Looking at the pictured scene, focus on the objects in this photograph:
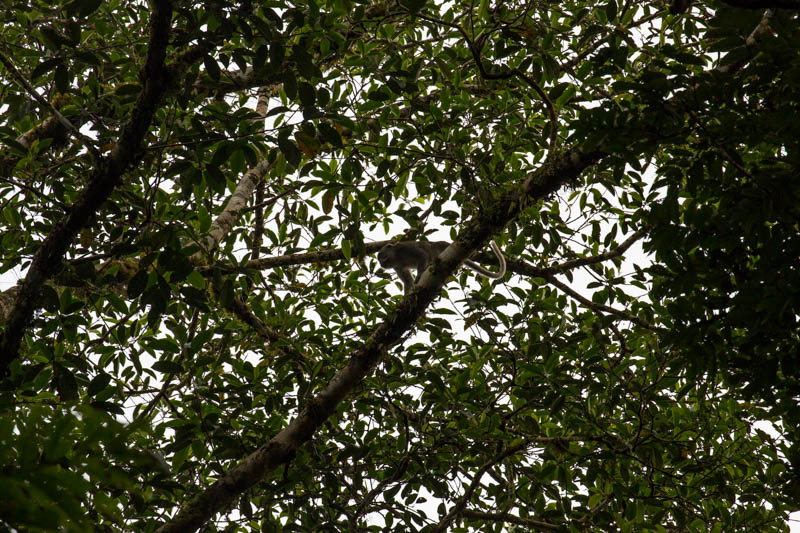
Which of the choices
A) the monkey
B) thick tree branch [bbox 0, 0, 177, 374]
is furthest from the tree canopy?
the monkey

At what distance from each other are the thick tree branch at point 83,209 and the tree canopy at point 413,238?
1 centimetres

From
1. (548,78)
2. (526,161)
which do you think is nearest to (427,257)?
(526,161)

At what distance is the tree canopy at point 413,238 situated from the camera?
112 inches

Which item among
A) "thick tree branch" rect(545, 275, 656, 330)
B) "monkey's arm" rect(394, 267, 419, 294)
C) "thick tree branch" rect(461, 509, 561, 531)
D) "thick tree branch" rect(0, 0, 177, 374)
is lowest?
"thick tree branch" rect(461, 509, 561, 531)

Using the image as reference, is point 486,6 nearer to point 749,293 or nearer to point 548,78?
point 548,78

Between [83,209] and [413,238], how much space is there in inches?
114

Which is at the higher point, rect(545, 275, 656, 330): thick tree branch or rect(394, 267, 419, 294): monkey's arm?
rect(394, 267, 419, 294): monkey's arm

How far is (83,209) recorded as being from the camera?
322cm

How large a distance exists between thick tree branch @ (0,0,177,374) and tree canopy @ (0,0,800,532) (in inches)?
0.5

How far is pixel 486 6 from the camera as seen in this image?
4.30 m

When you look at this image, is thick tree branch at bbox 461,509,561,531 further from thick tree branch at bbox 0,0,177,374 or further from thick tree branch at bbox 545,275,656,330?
thick tree branch at bbox 0,0,177,374

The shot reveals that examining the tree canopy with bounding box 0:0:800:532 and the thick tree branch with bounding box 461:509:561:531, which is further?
the thick tree branch with bounding box 461:509:561:531

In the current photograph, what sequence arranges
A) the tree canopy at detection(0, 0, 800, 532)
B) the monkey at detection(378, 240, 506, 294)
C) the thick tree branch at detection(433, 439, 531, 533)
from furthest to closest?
the monkey at detection(378, 240, 506, 294) → the thick tree branch at detection(433, 439, 531, 533) → the tree canopy at detection(0, 0, 800, 532)

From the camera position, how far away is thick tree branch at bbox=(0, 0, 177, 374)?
125 inches
